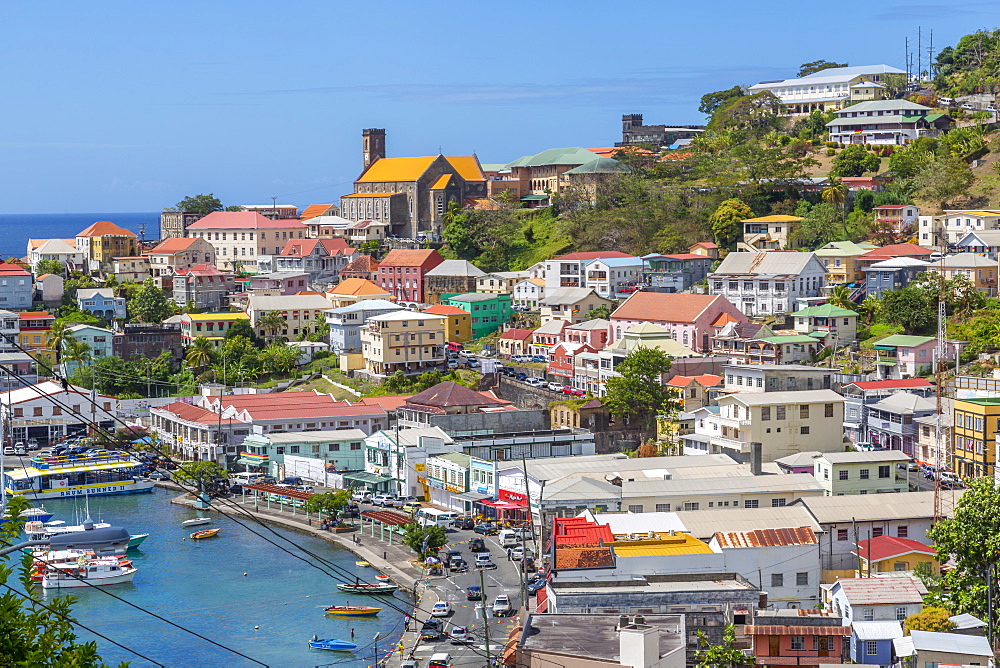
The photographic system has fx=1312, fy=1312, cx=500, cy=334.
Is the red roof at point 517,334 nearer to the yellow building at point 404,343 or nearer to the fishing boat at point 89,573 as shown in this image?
the yellow building at point 404,343

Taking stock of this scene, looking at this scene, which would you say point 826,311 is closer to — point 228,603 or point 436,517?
point 436,517

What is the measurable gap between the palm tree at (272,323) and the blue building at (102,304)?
16.7 feet

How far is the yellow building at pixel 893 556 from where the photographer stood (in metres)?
16.6

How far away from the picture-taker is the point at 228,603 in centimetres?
1964

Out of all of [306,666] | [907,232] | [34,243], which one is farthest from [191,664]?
[34,243]

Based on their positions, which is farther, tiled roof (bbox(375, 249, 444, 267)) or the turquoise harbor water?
tiled roof (bbox(375, 249, 444, 267))

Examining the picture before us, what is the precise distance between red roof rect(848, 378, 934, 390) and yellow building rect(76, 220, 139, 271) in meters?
27.3

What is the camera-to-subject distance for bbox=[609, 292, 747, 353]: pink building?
100 feet

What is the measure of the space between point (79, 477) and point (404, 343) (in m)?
8.63

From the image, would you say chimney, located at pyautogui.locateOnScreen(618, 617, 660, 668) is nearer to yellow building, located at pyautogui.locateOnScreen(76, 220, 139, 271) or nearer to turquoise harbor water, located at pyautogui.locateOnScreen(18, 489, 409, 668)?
turquoise harbor water, located at pyautogui.locateOnScreen(18, 489, 409, 668)

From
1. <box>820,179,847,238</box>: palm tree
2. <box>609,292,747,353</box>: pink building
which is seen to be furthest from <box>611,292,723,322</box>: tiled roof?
<box>820,179,847,238</box>: palm tree

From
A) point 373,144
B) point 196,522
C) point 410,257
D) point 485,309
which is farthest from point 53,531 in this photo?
point 373,144

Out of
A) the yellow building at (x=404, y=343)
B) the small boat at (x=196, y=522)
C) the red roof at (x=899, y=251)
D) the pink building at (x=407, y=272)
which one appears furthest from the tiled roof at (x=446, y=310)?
the small boat at (x=196, y=522)

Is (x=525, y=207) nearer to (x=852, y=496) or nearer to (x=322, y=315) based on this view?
(x=322, y=315)
